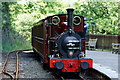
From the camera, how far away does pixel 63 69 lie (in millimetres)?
8797

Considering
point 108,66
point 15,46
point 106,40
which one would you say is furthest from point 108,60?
point 15,46

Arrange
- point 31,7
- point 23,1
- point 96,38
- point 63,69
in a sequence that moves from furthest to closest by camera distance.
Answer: point 31,7 → point 23,1 → point 96,38 → point 63,69

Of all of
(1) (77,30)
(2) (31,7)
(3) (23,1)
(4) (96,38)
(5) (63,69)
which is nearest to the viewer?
(5) (63,69)

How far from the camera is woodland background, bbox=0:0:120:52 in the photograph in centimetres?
2418

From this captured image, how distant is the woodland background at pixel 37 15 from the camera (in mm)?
24183

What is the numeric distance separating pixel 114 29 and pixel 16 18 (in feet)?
31.5

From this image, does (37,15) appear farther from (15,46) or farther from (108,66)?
(108,66)

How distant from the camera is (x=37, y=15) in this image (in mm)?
24953

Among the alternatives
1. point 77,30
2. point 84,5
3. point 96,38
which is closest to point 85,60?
point 77,30

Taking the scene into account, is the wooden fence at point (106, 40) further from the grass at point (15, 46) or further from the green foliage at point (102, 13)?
the grass at point (15, 46)

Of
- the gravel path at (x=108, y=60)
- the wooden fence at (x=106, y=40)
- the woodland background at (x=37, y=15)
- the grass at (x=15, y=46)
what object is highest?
the woodland background at (x=37, y=15)

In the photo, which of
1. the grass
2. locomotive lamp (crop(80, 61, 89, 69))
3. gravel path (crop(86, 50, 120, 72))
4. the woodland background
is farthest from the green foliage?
locomotive lamp (crop(80, 61, 89, 69))

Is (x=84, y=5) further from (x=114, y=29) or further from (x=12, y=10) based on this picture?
(x=12, y=10)

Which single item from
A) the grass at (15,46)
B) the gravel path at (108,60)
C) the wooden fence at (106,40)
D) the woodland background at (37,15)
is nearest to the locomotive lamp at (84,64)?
the gravel path at (108,60)
